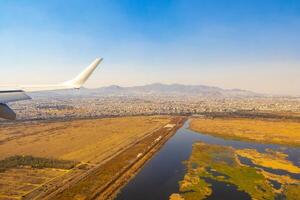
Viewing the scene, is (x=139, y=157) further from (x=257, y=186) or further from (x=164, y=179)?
(x=257, y=186)

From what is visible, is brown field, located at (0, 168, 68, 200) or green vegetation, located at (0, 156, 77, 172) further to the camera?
green vegetation, located at (0, 156, 77, 172)

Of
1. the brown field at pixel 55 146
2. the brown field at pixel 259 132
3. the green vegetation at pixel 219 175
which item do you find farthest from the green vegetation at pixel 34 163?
the brown field at pixel 259 132

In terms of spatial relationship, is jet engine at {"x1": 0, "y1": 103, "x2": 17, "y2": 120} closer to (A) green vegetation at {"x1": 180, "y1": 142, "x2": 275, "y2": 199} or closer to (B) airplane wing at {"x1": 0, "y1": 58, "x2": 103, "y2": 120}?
(B) airplane wing at {"x1": 0, "y1": 58, "x2": 103, "y2": 120}

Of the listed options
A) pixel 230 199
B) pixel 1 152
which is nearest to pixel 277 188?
pixel 230 199

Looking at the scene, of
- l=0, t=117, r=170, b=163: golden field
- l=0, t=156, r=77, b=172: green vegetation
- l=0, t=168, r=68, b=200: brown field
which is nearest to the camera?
l=0, t=168, r=68, b=200: brown field

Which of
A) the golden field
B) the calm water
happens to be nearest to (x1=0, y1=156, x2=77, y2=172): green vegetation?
the golden field

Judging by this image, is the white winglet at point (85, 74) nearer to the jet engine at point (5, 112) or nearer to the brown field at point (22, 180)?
the jet engine at point (5, 112)

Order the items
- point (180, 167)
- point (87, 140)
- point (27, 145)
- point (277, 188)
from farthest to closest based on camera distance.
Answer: point (87, 140) < point (27, 145) < point (180, 167) < point (277, 188)

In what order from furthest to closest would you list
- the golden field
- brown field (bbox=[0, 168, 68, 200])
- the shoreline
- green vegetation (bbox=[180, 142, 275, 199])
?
the golden field
green vegetation (bbox=[180, 142, 275, 199])
brown field (bbox=[0, 168, 68, 200])
the shoreline
